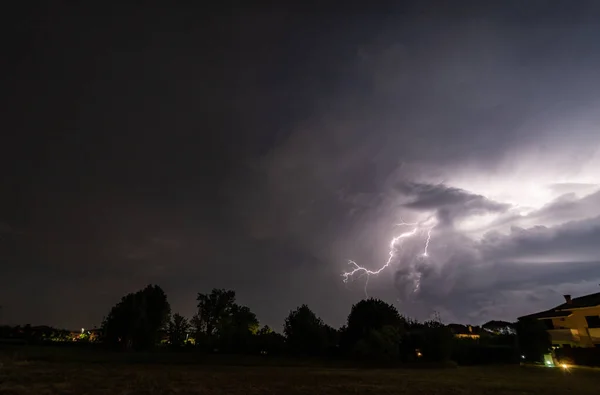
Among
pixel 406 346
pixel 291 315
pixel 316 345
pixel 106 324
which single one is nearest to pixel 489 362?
pixel 406 346

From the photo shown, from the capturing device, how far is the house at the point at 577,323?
59625 mm

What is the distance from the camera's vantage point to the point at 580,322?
6231 centimetres

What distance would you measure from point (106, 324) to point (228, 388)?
195 ft

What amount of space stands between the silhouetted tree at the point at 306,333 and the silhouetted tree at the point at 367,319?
13.6ft

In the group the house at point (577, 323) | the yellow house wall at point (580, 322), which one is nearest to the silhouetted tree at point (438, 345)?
the house at point (577, 323)

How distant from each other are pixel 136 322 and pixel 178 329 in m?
20.8

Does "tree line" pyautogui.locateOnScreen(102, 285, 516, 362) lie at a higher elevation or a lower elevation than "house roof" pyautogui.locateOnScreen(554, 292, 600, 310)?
lower

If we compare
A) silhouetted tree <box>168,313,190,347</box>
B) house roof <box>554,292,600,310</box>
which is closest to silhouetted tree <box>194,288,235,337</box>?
silhouetted tree <box>168,313,190,347</box>

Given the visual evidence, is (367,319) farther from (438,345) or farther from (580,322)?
(580,322)

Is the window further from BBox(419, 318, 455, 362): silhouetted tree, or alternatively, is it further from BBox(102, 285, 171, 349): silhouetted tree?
BBox(102, 285, 171, 349): silhouetted tree

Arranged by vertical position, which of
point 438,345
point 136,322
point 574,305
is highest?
point 574,305

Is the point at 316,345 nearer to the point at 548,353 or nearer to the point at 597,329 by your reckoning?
the point at 548,353

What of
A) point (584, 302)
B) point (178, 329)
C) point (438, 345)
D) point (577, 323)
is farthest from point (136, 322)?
point (584, 302)

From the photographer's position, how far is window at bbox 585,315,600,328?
2335 inches
